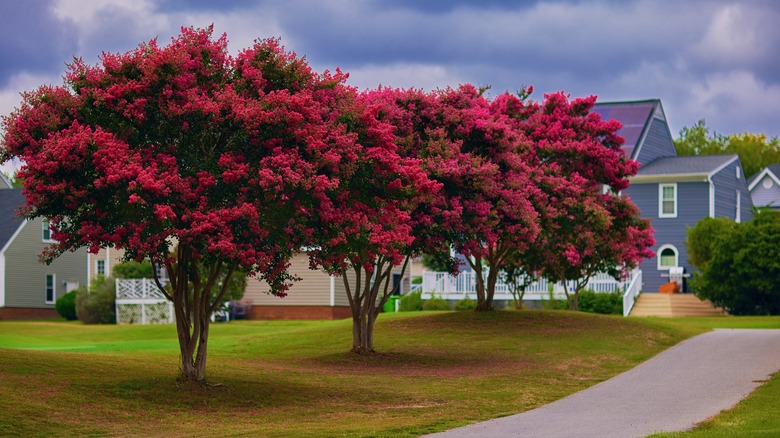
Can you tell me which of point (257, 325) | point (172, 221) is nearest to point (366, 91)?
point (172, 221)

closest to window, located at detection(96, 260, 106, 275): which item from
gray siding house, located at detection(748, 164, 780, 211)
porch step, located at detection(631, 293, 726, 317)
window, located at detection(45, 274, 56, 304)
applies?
window, located at detection(45, 274, 56, 304)

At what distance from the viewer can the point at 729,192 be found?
53.4 m

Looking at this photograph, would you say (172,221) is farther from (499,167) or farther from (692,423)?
(499,167)

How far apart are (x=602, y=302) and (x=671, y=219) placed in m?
→ 8.55

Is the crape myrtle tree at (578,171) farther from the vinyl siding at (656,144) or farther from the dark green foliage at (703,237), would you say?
the vinyl siding at (656,144)

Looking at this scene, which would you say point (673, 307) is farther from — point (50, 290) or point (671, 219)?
point (50, 290)

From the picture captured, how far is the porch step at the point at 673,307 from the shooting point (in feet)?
149

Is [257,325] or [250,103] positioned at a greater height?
[250,103]

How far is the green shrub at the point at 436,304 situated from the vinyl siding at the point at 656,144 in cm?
1339

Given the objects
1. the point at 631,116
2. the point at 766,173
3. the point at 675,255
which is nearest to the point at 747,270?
the point at 675,255

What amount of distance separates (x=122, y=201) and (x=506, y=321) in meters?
18.4

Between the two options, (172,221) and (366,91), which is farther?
(366,91)

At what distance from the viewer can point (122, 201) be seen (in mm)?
17641

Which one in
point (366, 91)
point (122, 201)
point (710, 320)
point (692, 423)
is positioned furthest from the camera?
point (710, 320)
